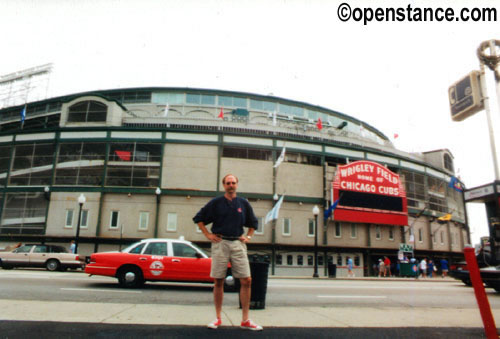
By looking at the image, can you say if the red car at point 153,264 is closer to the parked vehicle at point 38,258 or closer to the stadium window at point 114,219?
the parked vehicle at point 38,258

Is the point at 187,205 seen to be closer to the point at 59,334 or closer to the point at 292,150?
the point at 292,150

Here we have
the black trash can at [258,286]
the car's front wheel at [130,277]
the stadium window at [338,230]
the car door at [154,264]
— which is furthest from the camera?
the stadium window at [338,230]

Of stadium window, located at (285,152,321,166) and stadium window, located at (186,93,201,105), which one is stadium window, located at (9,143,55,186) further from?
stadium window, located at (285,152,321,166)

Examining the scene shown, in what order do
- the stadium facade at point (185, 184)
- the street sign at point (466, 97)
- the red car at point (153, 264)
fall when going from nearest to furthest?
the street sign at point (466, 97) < the red car at point (153, 264) < the stadium facade at point (185, 184)

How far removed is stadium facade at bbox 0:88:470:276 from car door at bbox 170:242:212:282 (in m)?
17.1

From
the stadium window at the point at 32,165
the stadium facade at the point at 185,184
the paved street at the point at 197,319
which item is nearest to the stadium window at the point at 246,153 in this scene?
the stadium facade at the point at 185,184

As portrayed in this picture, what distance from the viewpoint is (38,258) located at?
19188 mm

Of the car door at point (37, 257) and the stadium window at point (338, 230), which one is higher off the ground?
the stadium window at point (338, 230)

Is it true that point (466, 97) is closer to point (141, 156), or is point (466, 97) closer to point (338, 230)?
point (141, 156)

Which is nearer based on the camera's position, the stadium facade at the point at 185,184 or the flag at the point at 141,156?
the stadium facade at the point at 185,184

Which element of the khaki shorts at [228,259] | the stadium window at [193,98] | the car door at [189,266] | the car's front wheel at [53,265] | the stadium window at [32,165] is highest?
the stadium window at [193,98]

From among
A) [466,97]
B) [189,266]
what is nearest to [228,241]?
[466,97]

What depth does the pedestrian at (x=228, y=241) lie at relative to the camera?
15.1 feet

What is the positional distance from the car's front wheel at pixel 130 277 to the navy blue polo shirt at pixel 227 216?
20.2 ft
